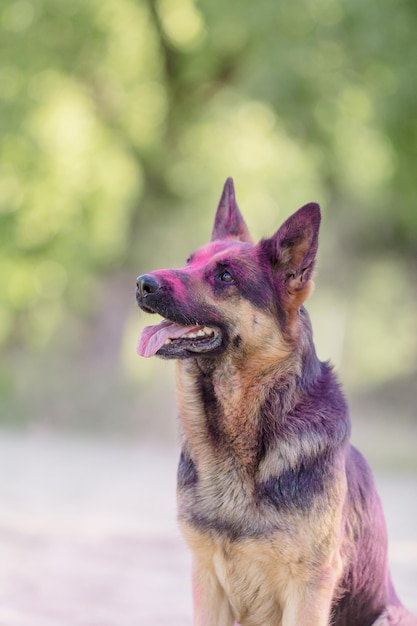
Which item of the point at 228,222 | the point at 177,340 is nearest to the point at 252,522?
the point at 177,340

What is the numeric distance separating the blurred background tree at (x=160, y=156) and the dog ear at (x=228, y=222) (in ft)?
34.8

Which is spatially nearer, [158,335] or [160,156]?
[158,335]

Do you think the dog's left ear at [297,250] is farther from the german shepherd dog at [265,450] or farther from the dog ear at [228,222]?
the dog ear at [228,222]

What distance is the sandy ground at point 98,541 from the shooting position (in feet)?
18.0

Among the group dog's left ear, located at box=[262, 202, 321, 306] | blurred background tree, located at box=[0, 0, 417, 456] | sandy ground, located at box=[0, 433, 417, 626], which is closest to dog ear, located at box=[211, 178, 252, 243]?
dog's left ear, located at box=[262, 202, 321, 306]

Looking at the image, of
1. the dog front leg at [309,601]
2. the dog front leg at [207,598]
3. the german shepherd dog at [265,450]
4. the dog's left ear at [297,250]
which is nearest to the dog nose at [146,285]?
the german shepherd dog at [265,450]

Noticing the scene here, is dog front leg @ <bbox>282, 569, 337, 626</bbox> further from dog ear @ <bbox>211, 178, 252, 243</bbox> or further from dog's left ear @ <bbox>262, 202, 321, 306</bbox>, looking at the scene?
dog ear @ <bbox>211, 178, 252, 243</bbox>

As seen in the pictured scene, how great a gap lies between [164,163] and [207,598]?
15.5 metres

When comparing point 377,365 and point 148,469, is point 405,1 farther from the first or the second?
point 377,365

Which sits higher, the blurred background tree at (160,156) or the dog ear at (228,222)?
the blurred background tree at (160,156)

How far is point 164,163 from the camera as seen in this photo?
18859 millimetres

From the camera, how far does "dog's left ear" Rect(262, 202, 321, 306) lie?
395cm

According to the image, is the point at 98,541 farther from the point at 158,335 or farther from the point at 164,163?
the point at 164,163

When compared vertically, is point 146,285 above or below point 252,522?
above
